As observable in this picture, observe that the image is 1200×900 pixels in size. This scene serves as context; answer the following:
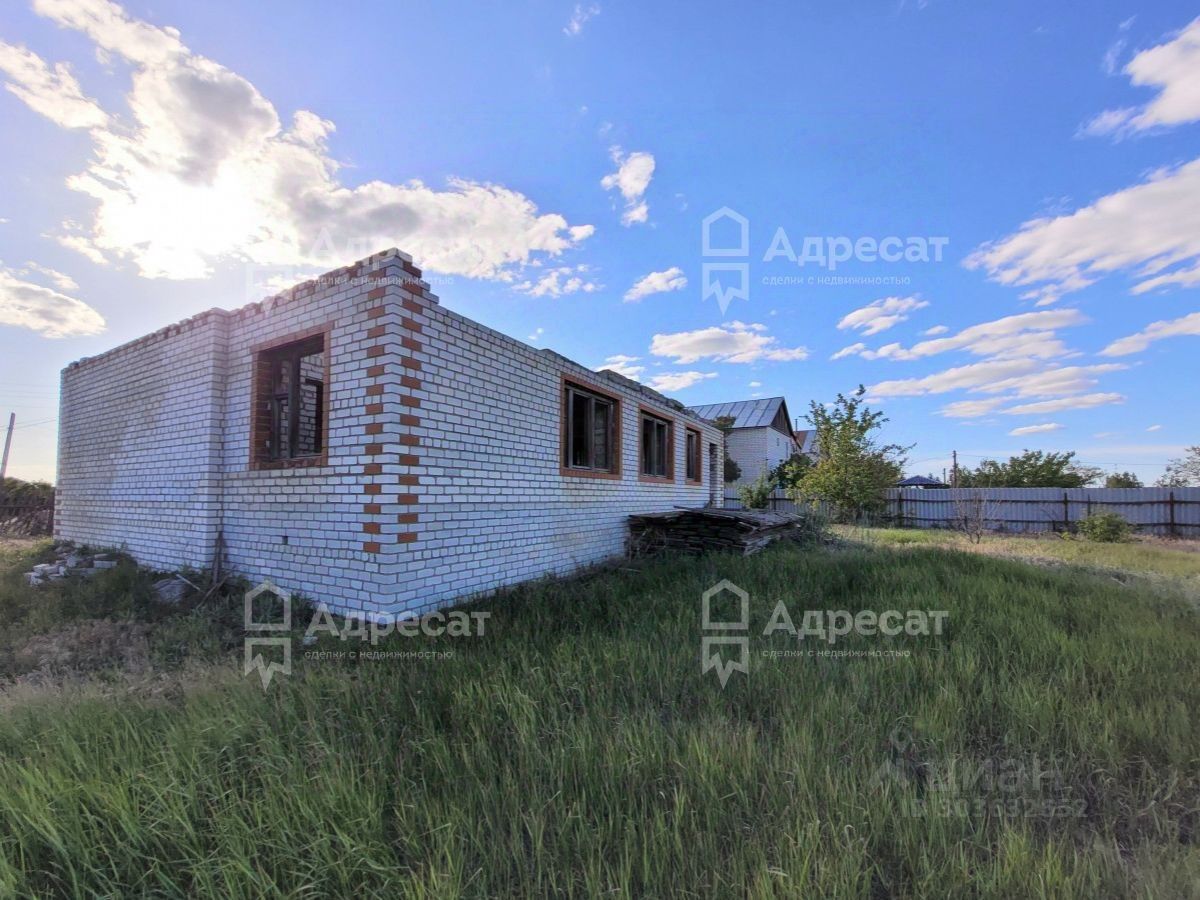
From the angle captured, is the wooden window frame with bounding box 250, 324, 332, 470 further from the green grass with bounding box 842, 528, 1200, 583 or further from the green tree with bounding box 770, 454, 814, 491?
the green tree with bounding box 770, 454, 814, 491

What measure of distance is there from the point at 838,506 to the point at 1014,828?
14.4 metres

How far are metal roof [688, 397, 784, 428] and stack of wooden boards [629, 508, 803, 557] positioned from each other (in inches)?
677

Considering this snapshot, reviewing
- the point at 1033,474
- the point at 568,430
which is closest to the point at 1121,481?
the point at 1033,474

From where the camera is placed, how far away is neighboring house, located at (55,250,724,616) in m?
4.51

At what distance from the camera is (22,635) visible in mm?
4398

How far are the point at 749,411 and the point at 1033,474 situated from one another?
12.0 meters

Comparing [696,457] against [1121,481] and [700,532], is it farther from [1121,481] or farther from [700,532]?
[1121,481]

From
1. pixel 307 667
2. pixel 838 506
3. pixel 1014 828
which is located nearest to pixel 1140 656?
pixel 1014 828

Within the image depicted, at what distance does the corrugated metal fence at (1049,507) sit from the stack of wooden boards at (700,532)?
8265 mm

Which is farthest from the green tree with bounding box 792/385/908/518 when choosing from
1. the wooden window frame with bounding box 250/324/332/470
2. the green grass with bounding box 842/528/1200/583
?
the wooden window frame with bounding box 250/324/332/470

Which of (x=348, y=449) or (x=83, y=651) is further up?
(x=348, y=449)

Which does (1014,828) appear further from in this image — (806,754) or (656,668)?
(656,668)

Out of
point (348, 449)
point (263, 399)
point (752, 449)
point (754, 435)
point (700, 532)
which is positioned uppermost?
point (754, 435)

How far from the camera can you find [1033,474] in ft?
65.4
